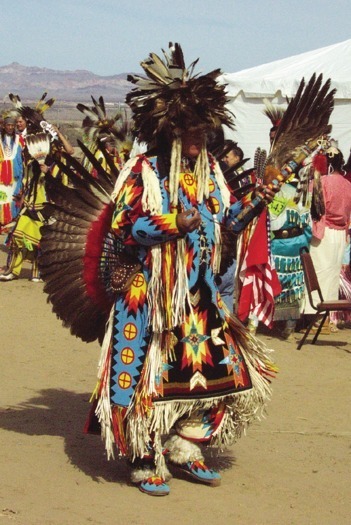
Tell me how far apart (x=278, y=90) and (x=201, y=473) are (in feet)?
29.8

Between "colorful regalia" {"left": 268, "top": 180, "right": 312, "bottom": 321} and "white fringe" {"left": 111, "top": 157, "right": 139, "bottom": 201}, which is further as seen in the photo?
"colorful regalia" {"left": 268, "top": 180, "right": 312, "bottom": 321}

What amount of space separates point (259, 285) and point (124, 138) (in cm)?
149

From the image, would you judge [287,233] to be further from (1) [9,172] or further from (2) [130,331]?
(1) [9,172]

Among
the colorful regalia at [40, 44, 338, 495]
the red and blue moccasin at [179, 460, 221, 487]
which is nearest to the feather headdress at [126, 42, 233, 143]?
the colorful regalia at [40, 44, 338, 495]

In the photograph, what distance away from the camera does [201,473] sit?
17.5 ft

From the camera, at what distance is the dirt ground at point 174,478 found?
4934mm

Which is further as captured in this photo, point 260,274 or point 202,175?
point 260,274

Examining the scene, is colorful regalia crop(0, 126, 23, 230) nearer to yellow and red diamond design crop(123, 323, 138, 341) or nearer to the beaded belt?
the beaded belt

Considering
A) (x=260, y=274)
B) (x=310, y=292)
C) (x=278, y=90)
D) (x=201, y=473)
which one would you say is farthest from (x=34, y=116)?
(x=201, y=473)

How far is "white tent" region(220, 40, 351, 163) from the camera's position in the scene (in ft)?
44.5

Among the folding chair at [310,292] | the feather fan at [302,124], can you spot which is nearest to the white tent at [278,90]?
the folding chair at [310,292]

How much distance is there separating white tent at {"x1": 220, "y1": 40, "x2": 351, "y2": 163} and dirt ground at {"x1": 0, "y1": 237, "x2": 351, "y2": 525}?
555 cm

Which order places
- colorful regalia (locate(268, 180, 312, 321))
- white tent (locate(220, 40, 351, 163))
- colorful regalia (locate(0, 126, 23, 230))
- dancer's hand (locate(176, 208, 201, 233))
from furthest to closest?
white tent (locate(220, 40, 351, 163))
colorful regalia (locate(0, 126, 23, 230))
colorful regalia (locate(268, 180, 312, 321))
dancer's hand (locate(176, 208, 201, 233))

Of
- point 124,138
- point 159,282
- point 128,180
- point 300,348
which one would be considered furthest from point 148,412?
point 300,348
